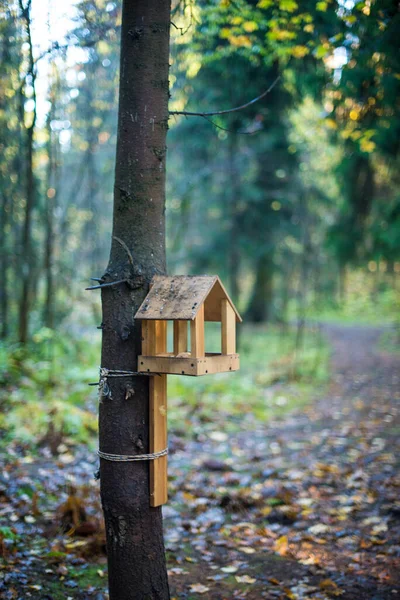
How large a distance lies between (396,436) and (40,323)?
8048 mm

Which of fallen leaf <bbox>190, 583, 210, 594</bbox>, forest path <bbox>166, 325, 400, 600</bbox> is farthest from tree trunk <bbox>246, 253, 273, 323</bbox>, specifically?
fallen leaf <bbox>190, 583, 210, 594</bbox>

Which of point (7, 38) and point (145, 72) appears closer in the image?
point (145, 72)

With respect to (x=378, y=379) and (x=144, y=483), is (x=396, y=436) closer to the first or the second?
(x=378, y=379)

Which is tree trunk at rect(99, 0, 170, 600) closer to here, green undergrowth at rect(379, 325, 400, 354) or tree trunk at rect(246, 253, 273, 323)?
green undergrowth at rect(379, 325, 400, 354)

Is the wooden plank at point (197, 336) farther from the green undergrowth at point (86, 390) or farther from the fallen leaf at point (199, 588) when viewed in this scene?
the green undergrowth at point (86, 390)

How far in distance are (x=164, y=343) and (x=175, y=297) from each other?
39 centimetres

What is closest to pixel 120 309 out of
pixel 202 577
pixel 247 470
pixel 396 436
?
pixel 202 577

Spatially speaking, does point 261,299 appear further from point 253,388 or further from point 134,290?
point 134,290

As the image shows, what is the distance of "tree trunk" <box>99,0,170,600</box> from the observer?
3215 millimetres

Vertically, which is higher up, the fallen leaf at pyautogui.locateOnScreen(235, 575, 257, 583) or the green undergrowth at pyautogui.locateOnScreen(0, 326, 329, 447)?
the green undergrowth at pyautogui.locateOnScreen(0, 326, 329, 447)

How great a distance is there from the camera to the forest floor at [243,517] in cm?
398

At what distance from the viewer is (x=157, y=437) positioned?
129 inches

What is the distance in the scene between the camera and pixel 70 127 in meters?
13.4

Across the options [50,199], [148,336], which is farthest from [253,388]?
[148,336]
